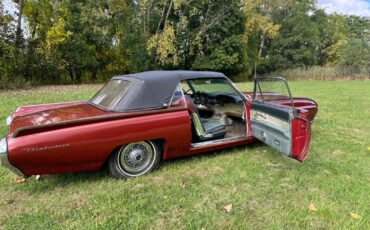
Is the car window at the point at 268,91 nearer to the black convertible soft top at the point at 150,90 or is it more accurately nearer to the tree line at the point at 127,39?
the black convertible soft top at the point at 150,90

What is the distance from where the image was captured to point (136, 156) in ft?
11.9

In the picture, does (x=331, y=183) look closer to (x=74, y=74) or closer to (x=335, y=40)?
(x=74, y=74)

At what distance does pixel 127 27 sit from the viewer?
2148 cm

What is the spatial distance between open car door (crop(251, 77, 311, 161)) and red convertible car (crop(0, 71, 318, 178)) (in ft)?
0.04

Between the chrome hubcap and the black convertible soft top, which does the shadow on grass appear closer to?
the chrome hubcap

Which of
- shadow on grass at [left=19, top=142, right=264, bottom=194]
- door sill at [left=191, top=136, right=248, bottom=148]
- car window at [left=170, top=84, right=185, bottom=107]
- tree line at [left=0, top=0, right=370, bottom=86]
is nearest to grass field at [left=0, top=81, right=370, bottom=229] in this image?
shadow on grass at [left=19, top=142, right=264, bottom=194]

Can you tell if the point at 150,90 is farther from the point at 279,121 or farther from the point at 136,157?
the point at 279,121

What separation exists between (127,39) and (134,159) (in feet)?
62.7

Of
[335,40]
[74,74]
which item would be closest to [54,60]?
[74,74]

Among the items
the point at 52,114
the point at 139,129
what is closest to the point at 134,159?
the point at 139,129

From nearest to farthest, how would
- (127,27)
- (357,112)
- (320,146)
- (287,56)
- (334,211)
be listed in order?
(334,211) < (320,146) < (357,112) < (127,27) < (287,56)

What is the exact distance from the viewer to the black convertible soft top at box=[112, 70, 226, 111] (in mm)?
3727

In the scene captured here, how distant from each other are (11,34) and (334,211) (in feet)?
58.3

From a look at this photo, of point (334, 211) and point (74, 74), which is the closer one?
point (334, 211)
